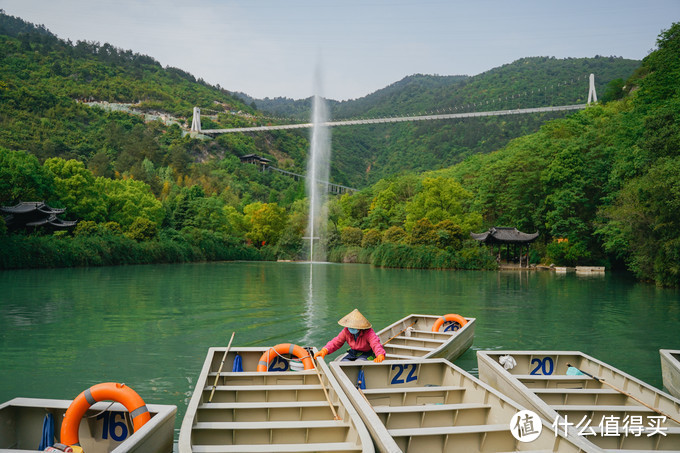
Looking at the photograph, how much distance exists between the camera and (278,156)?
118 m

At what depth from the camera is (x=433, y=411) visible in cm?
538

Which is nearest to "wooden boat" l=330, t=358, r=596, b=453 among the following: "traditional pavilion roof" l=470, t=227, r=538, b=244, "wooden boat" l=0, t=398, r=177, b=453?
"wooden boat" l=0, t=398, r=177, b=453

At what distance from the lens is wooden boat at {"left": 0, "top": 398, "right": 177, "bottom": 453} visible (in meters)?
4.86

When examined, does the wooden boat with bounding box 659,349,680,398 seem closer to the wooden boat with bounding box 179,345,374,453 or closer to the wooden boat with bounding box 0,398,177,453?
the wooden boat with bounding box 179,345,374,453

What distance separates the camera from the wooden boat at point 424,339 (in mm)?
9540

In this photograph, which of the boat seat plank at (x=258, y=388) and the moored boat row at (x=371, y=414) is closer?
the moored boat row at (x=371, y=414)

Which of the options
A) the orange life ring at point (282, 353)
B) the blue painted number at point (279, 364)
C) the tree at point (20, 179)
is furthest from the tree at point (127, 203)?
the orange life ring at point (282, 353)

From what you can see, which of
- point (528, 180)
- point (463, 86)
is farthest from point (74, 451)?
point (463, 86)

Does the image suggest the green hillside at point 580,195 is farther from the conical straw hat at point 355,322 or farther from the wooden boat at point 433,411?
the wooden boat at point 433,411

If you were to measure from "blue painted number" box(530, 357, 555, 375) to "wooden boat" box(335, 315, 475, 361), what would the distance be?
5.32 feet

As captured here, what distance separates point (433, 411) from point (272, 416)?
165 centimetres

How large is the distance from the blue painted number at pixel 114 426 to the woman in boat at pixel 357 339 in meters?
3.15

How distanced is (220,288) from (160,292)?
2.96 meters

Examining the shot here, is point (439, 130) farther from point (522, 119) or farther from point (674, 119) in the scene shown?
point (674, 119)
